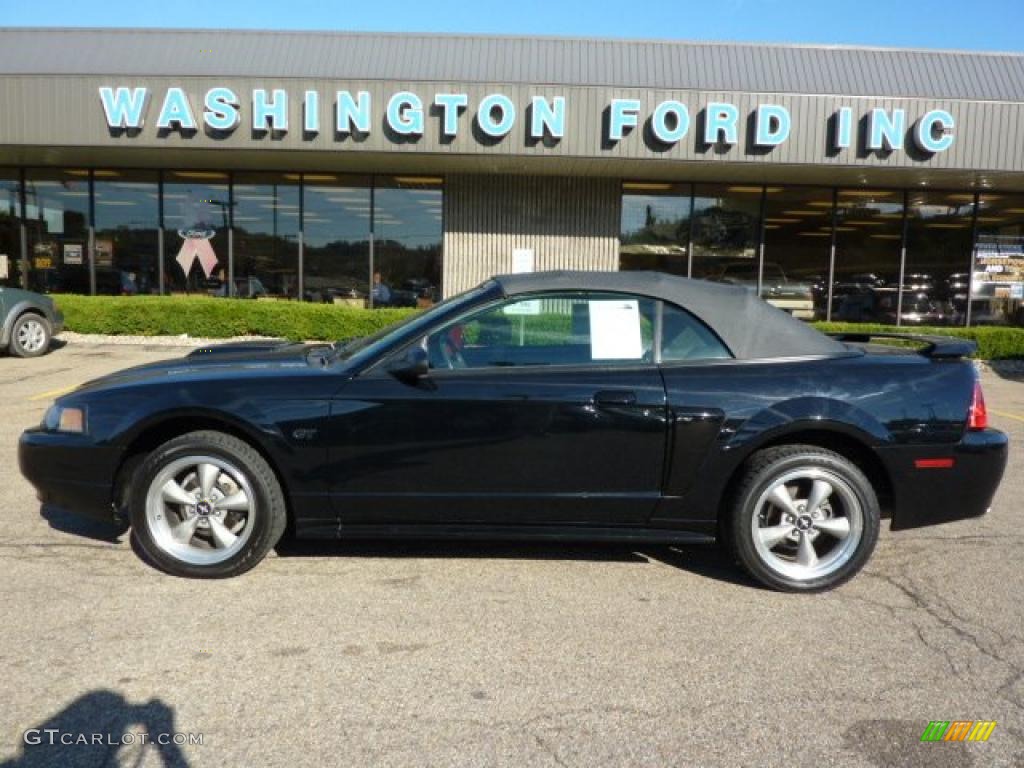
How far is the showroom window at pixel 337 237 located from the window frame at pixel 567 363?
13.3 metres

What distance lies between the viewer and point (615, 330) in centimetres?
420

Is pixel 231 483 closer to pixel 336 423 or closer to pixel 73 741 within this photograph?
pixel 336 423

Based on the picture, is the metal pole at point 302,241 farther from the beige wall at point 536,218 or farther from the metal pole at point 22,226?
the metal pole at point 22,226

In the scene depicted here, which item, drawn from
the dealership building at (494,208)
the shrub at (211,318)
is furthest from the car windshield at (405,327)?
the dealership building at (494,208)

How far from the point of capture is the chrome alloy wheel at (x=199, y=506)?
404cm

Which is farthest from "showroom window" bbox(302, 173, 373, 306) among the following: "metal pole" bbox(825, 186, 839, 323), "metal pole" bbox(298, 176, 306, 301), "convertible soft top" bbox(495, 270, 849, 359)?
"convertible soft top" bbox(495, 270, 849, 359)

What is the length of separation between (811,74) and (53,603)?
16495 millimetres

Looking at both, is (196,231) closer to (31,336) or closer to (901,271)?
(31,336)

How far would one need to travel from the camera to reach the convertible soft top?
13.7ft

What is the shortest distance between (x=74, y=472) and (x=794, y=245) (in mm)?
15344

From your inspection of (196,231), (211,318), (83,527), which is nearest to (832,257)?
(211,318)

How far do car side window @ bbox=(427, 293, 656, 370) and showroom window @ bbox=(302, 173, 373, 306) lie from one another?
13300 millimetres

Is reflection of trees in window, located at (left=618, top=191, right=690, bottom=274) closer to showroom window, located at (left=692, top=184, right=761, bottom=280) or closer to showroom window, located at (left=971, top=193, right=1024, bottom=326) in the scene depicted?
showroom window, located at (left=692, top=184, right=761, bottom=280)

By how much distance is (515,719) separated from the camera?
2885 mm
